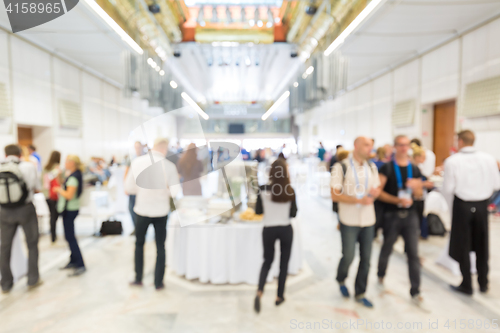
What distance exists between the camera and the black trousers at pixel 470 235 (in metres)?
2.46

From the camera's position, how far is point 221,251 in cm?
274

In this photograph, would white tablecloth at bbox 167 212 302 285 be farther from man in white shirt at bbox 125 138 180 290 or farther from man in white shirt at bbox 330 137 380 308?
man in white shirt at bbox 330 137 380 308

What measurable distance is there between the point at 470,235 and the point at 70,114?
925cm

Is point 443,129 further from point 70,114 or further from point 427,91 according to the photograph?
point 70,114

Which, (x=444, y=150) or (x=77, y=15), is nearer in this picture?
(x=77, y=15)

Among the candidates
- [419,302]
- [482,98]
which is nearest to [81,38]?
[419,302]

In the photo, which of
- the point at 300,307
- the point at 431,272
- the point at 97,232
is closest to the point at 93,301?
the point at 300,307

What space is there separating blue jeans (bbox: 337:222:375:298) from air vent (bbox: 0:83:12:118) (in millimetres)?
6402

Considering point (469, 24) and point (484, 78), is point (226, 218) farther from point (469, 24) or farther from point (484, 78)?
point (469, 24)

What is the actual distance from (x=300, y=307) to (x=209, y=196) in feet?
4.46

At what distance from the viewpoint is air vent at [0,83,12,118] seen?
526 cm

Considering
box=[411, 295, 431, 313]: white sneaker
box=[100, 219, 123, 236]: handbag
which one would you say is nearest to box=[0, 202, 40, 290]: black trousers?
box=[100, 219, 123, 236]: handbag

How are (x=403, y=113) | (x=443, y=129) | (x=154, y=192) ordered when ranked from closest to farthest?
(x=154, y=192) < (x=443, y=129) < (x=403, y=113)

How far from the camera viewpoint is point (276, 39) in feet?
19.5
